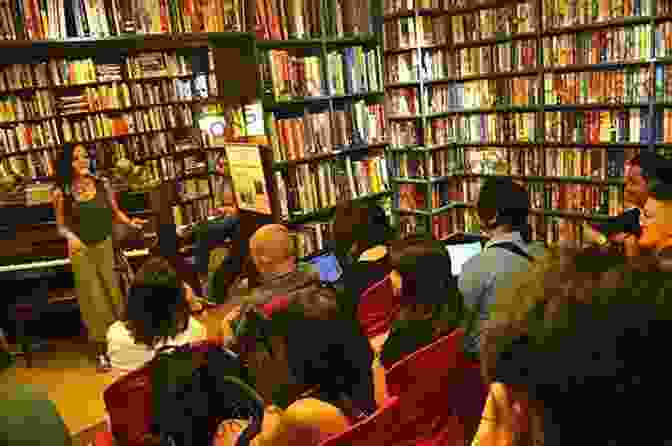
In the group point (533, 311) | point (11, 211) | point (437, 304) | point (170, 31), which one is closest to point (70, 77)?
point (11, 211)

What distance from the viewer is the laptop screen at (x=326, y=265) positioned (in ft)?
12.5

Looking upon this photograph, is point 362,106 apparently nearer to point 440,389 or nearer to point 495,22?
point 495,22

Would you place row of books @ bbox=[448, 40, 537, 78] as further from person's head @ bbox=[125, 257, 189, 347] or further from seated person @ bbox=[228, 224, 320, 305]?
person's head @ bbox=[125, 257, 189, 347]

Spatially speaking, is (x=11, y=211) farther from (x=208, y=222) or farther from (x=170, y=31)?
(x=170, y=31)

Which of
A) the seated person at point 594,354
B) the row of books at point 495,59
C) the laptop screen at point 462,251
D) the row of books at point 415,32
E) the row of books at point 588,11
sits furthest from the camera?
the row of books at point 415,32

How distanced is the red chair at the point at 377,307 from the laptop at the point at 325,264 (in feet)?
3.69

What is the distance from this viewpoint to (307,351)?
→ 151 centimetres

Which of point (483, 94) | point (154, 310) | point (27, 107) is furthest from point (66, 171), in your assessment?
point (483, 94)

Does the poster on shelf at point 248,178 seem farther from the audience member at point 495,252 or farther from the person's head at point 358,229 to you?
the audience member at point 495,252

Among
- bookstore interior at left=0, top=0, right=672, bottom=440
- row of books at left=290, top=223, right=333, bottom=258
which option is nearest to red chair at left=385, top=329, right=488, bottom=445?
bookstore interior at left=0, top=0, right=672, bottom=440

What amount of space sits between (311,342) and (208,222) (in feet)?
12.5

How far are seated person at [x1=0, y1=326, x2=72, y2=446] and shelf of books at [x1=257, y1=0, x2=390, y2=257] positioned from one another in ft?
8.15

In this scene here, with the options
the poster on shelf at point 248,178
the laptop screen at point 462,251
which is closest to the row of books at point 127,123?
the poster on shelf at point 248,178

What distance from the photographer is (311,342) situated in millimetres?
1518
